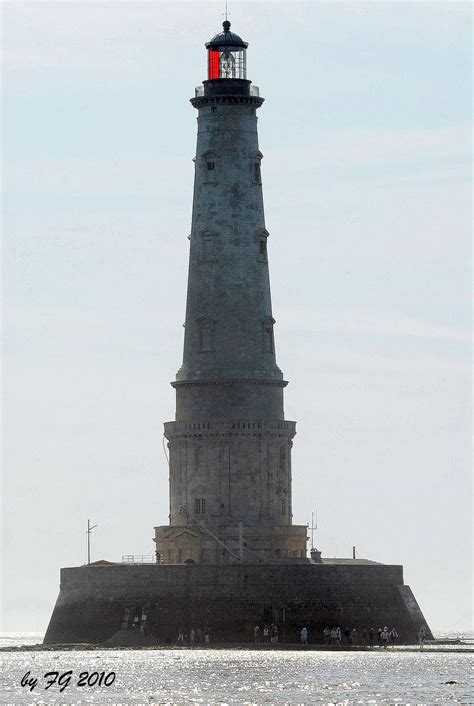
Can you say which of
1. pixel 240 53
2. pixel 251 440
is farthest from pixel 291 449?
pixel 240 53

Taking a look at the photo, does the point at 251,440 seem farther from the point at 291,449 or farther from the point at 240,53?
the point at 240,53

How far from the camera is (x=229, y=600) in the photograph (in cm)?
10112

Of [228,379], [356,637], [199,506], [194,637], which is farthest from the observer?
[199,506]

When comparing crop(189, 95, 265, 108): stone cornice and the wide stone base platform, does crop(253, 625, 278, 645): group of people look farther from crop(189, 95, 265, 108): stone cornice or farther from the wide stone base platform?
crop(189, 95, 265, 108): stone cornice

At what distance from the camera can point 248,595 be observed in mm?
101062

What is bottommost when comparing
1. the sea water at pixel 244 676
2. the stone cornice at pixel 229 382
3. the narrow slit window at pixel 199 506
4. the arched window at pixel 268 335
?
the sea water at pixel 244 676

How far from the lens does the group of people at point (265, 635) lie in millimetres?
100312

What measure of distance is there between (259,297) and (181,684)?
1230 inches

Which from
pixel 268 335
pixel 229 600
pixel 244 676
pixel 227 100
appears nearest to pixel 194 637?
pixel 229 600

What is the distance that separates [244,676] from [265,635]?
14.5m

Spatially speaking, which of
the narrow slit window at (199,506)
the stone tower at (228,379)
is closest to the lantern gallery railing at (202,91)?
the stone tower at (228,379)

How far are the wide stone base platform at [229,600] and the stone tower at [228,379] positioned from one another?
6.72m

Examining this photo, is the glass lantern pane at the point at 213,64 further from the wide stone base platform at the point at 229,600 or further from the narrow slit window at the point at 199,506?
the wide stone base platform at the point at 229,600

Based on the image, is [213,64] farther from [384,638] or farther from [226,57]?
[384,638]
